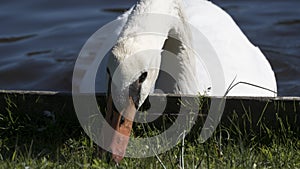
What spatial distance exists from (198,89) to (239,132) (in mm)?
1293

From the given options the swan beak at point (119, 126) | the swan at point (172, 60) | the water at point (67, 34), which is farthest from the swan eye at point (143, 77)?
the water at point (67, 34)

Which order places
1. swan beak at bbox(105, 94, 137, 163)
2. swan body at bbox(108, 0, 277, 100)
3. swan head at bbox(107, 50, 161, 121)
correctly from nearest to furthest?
swan beak at bbox(105, 94, 137, 163)
swan head at bbox(107, 50, 161, 121)
swan body at bbox(108, 0, 277, 100)

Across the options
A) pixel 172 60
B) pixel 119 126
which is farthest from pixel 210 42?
pixel 119 126

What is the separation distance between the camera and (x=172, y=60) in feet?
21.9

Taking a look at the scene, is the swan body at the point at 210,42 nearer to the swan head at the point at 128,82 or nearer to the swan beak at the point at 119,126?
the swan head at the point at 128,82

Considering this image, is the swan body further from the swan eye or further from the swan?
the swan eye

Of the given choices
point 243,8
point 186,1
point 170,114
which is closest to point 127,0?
point 243,8

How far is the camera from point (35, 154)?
5.29 m

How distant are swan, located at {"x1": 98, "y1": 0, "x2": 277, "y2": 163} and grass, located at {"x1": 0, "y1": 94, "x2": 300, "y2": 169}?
30 centimetres

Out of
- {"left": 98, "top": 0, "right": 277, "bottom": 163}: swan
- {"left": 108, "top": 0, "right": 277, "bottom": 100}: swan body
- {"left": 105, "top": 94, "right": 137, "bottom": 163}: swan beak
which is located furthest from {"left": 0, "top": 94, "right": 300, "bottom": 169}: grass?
{"left": 108, "top": 0, "right": 277, "bottom": 100}: swan body

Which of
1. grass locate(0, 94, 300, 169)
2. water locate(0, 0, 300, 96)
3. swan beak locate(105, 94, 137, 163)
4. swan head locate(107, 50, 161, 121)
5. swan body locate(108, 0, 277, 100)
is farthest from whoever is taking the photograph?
water locate(0, 0, 300, 96)

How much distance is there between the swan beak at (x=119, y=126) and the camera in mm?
4910

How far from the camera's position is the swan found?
5.06m

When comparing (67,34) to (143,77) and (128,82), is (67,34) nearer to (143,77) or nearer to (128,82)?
(143,77)
